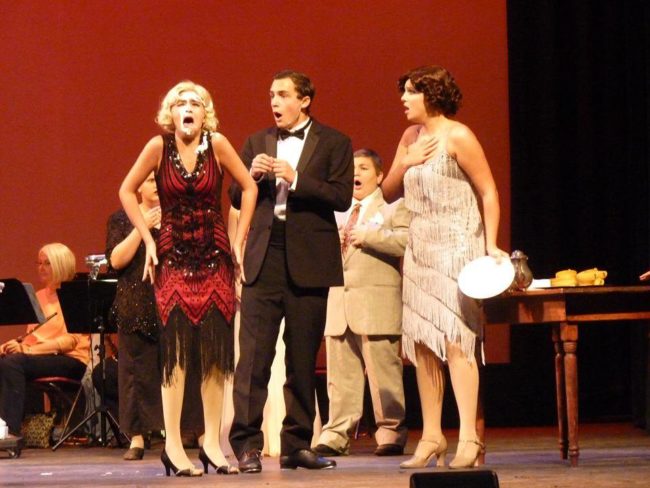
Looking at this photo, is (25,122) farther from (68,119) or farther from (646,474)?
(646,474)

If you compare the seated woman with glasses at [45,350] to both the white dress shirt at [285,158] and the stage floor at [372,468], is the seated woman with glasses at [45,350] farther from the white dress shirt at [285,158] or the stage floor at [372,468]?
the white dress shirt at [285,158]

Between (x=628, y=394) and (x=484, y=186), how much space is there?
4.14m

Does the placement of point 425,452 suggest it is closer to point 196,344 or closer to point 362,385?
point 196,344

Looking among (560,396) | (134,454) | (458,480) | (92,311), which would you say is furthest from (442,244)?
(92,311)

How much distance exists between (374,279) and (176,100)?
2.00 meters

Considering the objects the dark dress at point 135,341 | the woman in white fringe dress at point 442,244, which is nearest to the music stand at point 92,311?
the dark dress at point 135,341

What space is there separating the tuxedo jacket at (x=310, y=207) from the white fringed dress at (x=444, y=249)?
368 millimetres

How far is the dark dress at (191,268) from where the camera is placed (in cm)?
518

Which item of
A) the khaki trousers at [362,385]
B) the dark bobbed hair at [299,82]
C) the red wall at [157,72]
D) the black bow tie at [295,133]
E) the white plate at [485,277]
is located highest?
the red wall at [157,72]

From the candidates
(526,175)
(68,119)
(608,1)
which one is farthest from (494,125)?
(68,119)

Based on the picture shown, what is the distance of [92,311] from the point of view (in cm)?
776

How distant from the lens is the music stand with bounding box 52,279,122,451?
7703mm

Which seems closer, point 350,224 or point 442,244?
point 442,244

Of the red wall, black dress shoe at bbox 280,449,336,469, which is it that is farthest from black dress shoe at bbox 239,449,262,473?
the red wall
